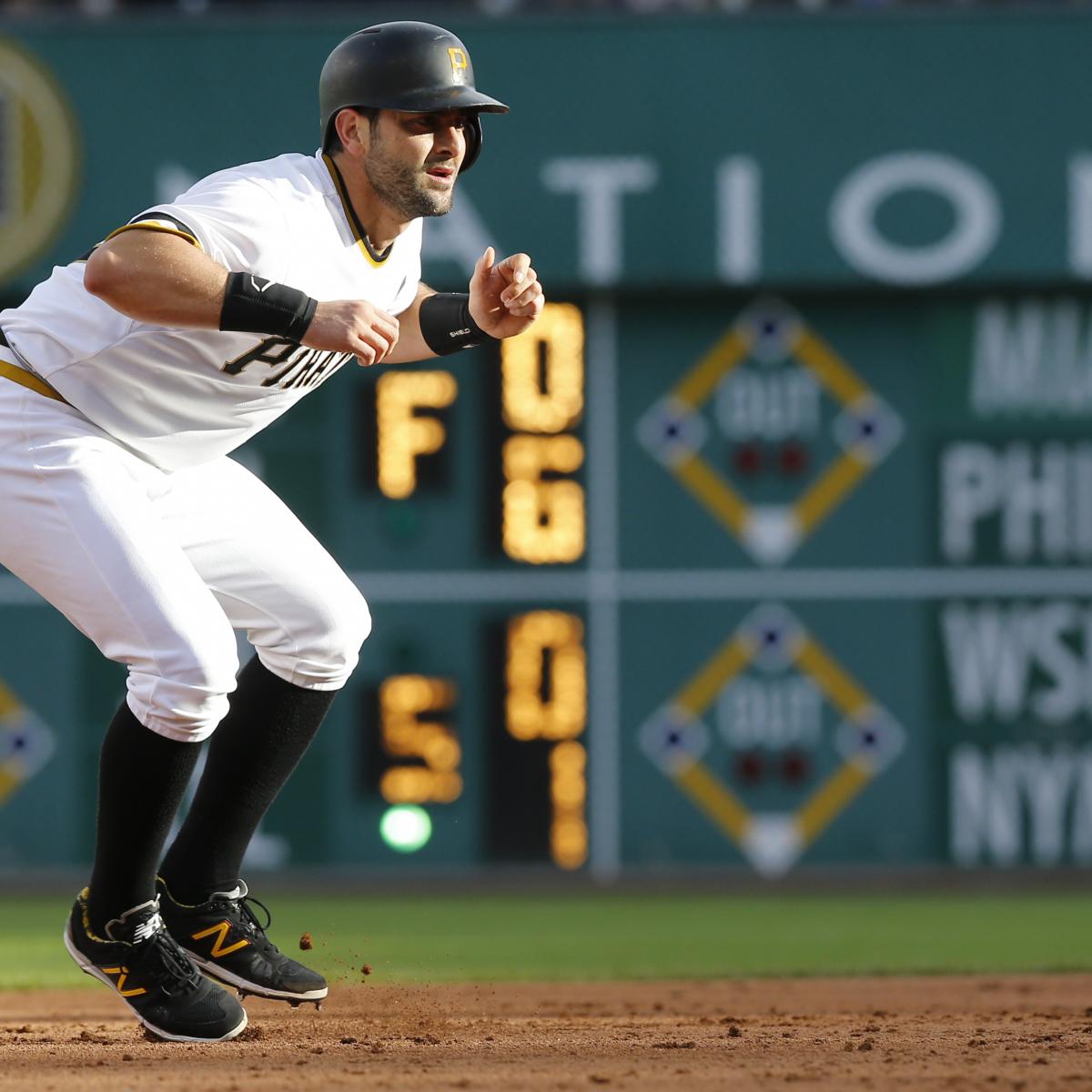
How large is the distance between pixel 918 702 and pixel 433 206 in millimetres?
5369

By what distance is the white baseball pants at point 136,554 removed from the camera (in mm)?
4016

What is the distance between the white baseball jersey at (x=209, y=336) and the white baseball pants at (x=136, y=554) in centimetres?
7

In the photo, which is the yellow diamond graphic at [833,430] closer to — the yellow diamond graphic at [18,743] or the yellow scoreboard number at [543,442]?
the yellow scoreboard number at [543,442]

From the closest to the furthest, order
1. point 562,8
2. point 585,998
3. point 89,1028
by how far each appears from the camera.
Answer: point 89,1028
point 585,998
point 562,8

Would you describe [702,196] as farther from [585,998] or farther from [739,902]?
[585,998]

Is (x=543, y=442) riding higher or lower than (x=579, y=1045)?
higher

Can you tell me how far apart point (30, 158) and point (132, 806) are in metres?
5.62

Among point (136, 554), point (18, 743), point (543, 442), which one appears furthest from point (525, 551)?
point (136, 554)

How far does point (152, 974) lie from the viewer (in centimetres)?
416

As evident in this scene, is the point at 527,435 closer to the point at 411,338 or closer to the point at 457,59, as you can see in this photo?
the point at 411,338

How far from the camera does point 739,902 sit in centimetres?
912

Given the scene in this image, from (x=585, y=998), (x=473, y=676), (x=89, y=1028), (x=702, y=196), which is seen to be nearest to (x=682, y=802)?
(x=473, y=676)

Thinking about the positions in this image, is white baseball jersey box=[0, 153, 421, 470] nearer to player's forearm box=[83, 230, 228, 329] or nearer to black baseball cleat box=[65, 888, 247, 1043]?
player's forearm box=[83, 230, 228, 329]

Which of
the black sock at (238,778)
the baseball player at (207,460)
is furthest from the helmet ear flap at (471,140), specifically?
the black sock at (238,778)
